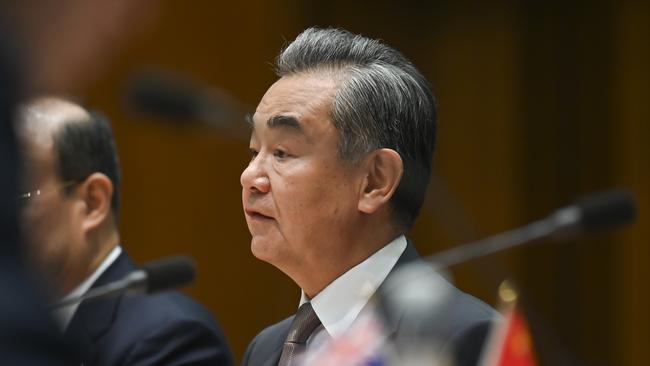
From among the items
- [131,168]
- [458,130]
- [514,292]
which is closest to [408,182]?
[514,292]

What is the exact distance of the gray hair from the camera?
2.33 meters

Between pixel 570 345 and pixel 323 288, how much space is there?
2.92 meters

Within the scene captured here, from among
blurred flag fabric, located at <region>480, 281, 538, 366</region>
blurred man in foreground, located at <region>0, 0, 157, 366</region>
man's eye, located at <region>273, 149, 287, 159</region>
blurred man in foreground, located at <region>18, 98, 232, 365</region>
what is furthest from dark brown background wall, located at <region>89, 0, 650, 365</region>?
blurred man in foreground, located at <region>0, 0, 157, 366</region>

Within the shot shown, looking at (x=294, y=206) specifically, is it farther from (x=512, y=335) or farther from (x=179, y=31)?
(x=179, y=31)

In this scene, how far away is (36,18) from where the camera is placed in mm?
792

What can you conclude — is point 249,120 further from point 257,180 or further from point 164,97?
point 164,97

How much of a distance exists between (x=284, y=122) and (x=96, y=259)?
81cm

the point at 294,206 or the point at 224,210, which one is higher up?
the point at 294,206

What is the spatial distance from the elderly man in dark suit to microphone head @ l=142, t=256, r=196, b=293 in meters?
0.14

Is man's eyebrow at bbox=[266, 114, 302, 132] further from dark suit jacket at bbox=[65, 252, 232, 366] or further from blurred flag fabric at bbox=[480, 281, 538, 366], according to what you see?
blurred flag fabric at bbox=[480, 281, 538, 366]

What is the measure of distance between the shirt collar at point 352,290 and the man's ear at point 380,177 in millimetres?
95

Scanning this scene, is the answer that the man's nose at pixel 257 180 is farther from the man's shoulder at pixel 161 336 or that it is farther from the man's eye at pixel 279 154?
the man's shoulder at pixel 161 336

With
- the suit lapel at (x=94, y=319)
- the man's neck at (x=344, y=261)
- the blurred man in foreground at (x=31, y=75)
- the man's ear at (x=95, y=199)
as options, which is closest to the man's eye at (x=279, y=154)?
the man's neck at (x=344, y=261)

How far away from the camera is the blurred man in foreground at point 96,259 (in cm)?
265
